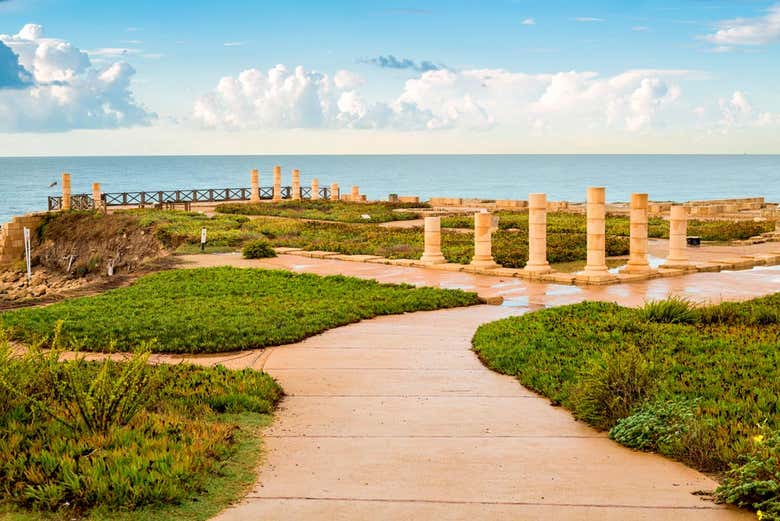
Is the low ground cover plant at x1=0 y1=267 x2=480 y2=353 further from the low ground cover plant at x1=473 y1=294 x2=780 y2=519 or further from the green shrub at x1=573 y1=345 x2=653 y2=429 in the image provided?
the green shrub at x1=573 y1=345 x2=653 y2=429

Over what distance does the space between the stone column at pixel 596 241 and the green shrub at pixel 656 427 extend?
11315mm

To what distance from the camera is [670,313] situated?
13242 millimetres

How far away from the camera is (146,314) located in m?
14.3

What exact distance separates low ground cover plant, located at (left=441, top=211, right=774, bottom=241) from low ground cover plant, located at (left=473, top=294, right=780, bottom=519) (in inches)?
629

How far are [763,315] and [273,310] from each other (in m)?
7.62

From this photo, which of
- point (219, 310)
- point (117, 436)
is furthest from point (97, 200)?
point (117, 436)

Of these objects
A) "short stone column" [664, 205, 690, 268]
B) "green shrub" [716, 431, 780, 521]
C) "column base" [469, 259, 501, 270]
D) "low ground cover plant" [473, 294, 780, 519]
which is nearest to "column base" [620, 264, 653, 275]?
"short stone column" [664, 205, 690, 268]

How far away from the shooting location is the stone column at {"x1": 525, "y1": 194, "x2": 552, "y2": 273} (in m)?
20.2

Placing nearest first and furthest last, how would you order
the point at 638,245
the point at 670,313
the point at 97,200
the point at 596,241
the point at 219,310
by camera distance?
the point at 670,313
the point at 219,310
the point at 596,241
the point at 638,245
the point at 97,200

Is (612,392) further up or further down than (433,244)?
further down

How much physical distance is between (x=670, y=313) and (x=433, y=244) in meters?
9.76

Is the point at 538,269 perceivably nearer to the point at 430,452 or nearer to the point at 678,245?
the point at 678,245

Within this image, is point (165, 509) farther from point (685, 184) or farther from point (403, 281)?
point (685, 184)

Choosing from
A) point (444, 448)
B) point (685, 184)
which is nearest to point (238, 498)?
point (444, 448)
